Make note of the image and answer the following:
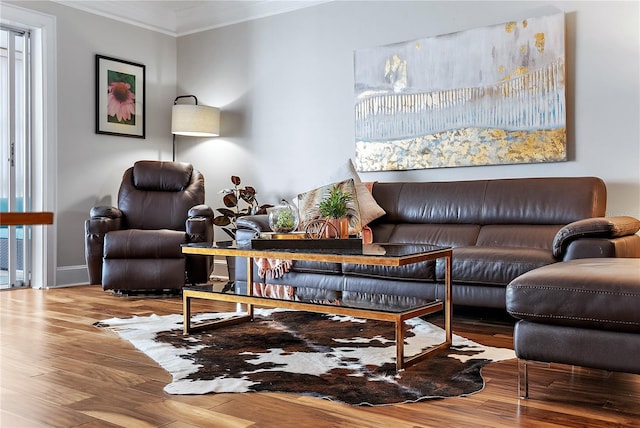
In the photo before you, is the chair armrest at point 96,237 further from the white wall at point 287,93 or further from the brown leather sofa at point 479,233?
the brown leather sofa at point 479,233

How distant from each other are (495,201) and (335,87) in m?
1.78

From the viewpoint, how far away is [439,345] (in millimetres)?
2713

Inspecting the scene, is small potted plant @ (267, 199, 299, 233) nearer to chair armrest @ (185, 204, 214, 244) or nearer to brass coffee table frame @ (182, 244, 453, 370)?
brass coffee table frame @ (182, 244, 453, 370)

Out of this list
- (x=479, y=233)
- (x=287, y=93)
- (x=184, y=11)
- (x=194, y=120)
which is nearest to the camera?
(x=479, y=233)

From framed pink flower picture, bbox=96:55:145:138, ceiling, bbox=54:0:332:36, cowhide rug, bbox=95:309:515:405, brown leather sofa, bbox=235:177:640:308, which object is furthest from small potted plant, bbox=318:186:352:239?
framed pink flower picture, bbox=96:55:145:138

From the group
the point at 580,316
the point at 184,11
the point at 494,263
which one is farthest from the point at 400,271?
the point at 184,11

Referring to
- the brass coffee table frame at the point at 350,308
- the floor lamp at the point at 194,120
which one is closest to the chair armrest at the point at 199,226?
the floor lamp at the point at 194,120

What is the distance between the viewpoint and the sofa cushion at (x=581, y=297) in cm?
178

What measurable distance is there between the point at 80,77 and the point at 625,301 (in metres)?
4.77

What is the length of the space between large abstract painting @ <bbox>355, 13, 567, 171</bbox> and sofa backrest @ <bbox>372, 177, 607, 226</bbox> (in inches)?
12.2

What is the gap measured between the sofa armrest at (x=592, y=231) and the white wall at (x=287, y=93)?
2.68 feet

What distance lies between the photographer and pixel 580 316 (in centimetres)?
185

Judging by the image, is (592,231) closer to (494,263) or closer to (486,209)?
(494,263)

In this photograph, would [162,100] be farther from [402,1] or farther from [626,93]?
[626,93]
